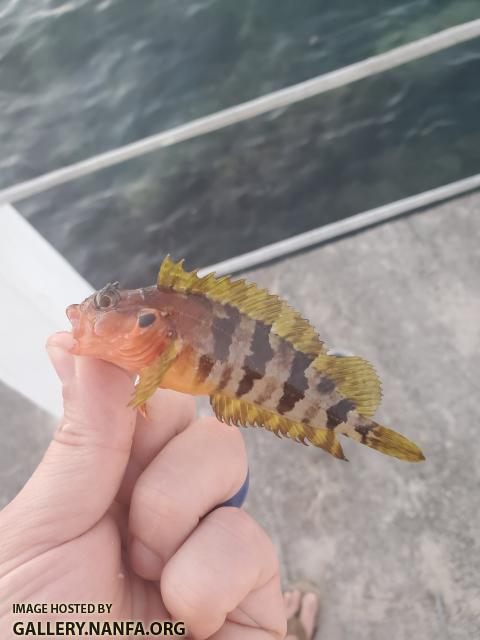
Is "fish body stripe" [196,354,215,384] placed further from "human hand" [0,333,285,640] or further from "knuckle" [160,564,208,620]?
"knuckle" [160,564,208,620]

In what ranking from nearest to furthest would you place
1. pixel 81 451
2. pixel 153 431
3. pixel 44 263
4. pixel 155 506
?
pixel 81 451 → pixel 155 506 → pixel 153 431 → pixel 44 263

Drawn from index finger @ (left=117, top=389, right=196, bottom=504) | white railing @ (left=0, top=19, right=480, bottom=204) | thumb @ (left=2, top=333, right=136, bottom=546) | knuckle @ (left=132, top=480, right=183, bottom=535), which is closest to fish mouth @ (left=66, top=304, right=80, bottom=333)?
thumb @ (left=2, top=333, right=136, bottom=546)

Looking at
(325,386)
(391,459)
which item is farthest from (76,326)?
(391,459)

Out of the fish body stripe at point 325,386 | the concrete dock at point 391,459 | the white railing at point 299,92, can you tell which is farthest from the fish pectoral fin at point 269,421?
the white railing at point 299,92

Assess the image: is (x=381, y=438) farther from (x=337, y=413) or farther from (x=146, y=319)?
(x=146, y=319)

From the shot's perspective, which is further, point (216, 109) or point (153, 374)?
point (216, 109)

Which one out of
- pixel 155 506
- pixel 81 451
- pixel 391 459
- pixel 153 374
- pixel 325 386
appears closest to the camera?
pixel 153 374

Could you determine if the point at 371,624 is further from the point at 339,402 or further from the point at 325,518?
the point at 339,402

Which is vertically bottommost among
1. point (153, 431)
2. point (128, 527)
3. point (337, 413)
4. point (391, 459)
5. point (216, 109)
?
point (216, 109)
